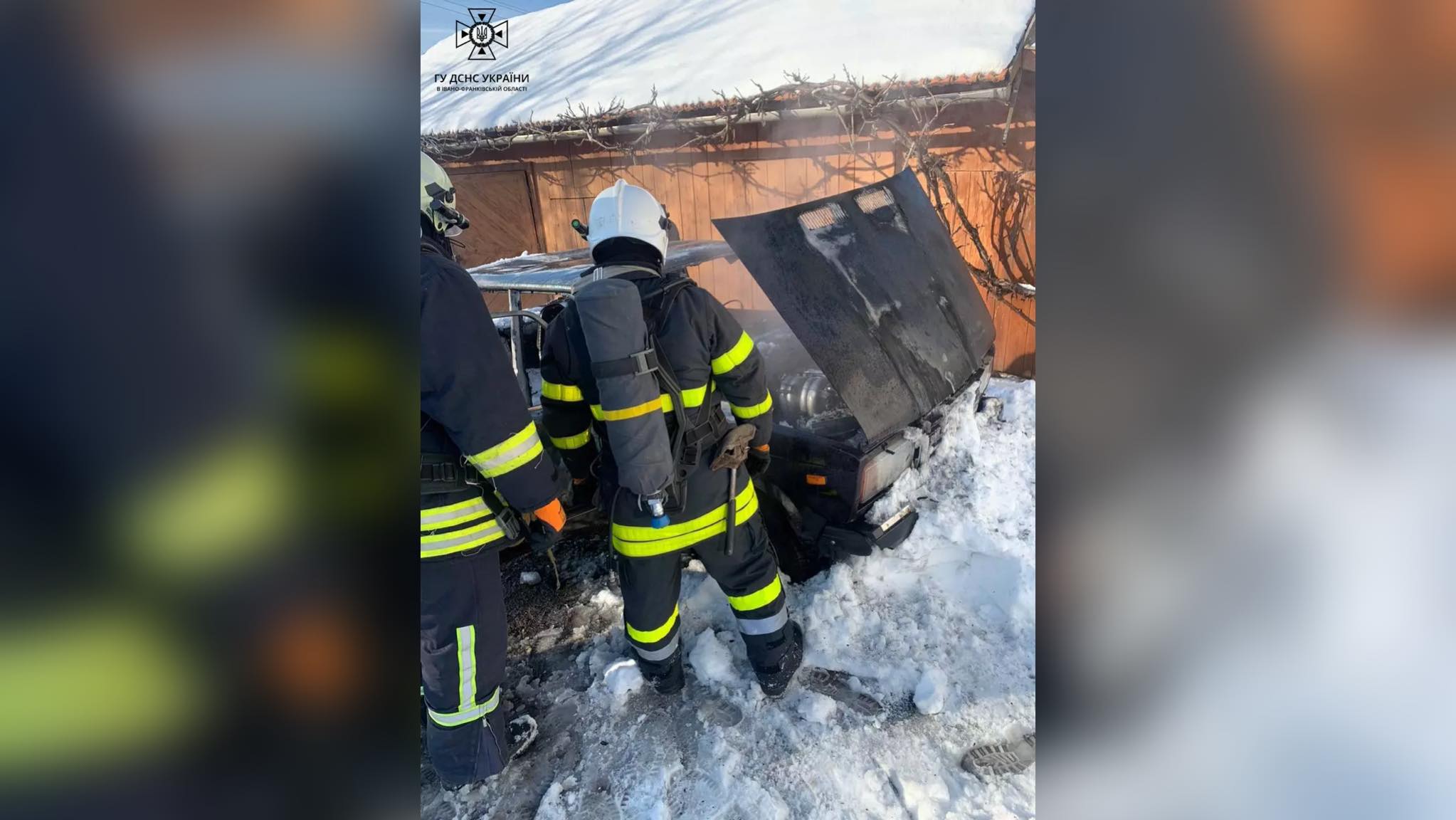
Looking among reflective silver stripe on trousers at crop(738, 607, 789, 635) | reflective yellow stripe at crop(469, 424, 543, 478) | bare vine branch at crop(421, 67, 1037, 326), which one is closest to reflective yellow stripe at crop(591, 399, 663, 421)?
reflective yellow stripe at crop(469, 424, 543, 478)

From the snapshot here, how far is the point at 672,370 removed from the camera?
246 centimetres

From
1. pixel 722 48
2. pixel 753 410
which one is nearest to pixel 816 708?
pixel 753 410

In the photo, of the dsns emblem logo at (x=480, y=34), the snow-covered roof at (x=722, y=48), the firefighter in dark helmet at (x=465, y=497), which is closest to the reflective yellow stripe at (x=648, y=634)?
the firefighter in dark helmet at (x=465, y=497)

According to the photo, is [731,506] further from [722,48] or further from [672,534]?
[722,48]

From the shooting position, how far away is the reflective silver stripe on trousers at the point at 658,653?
2697 millimetres

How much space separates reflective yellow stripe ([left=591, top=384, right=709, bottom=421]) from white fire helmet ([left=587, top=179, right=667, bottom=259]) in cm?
54

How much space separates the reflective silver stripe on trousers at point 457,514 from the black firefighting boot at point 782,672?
1.37 metres

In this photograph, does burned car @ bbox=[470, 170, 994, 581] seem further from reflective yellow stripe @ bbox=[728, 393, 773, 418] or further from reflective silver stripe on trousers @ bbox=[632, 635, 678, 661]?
reflective silver stripe on trousers @ bbox=[632, 635, 678, 661]

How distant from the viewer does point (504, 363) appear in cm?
159

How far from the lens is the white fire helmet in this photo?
7.89 feet
